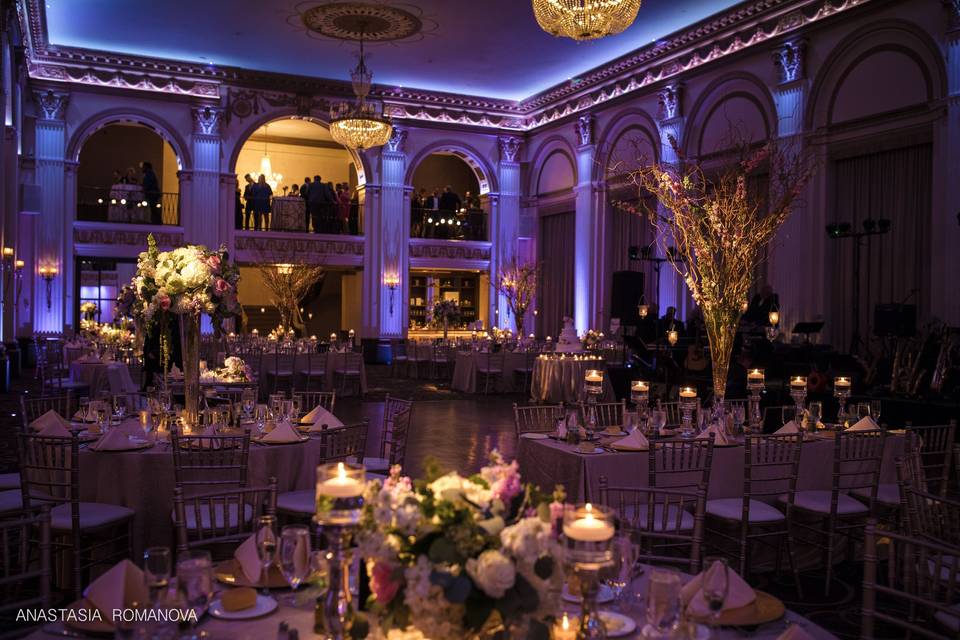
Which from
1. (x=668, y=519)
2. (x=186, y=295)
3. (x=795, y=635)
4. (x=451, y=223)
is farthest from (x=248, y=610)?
(x=451, y=223)

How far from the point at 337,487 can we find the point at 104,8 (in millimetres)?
14993

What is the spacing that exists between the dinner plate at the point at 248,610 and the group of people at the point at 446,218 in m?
18.8

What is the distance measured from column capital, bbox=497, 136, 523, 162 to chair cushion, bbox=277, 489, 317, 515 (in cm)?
1668

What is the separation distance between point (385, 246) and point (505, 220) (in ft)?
9.92

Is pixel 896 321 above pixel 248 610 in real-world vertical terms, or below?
above

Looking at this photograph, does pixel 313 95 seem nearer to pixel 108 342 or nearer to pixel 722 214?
pixel 108 342

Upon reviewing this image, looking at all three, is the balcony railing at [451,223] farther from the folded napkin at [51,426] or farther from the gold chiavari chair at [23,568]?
the gold chiavari chair at [23,568]

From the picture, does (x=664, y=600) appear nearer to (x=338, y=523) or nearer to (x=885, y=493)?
(x=338, y=523)

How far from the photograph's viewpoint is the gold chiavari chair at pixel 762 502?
4461 millimetres

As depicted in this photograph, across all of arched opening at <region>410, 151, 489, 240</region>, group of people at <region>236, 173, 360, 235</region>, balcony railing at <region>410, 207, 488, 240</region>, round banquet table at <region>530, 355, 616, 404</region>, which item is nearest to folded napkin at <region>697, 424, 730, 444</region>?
round banquet table at <region>530, 355, 616, 404</region>

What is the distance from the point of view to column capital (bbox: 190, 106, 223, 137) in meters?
17.9

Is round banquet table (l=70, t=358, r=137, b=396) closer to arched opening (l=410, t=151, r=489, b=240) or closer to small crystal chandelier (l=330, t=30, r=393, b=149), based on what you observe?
small crystal chandelier (l=330, t=30, r=393, b=149)

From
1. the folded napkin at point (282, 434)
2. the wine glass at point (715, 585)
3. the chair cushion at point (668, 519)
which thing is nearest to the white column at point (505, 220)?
the folded napkin at point (282, 434)

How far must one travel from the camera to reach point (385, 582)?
1.56 meters
